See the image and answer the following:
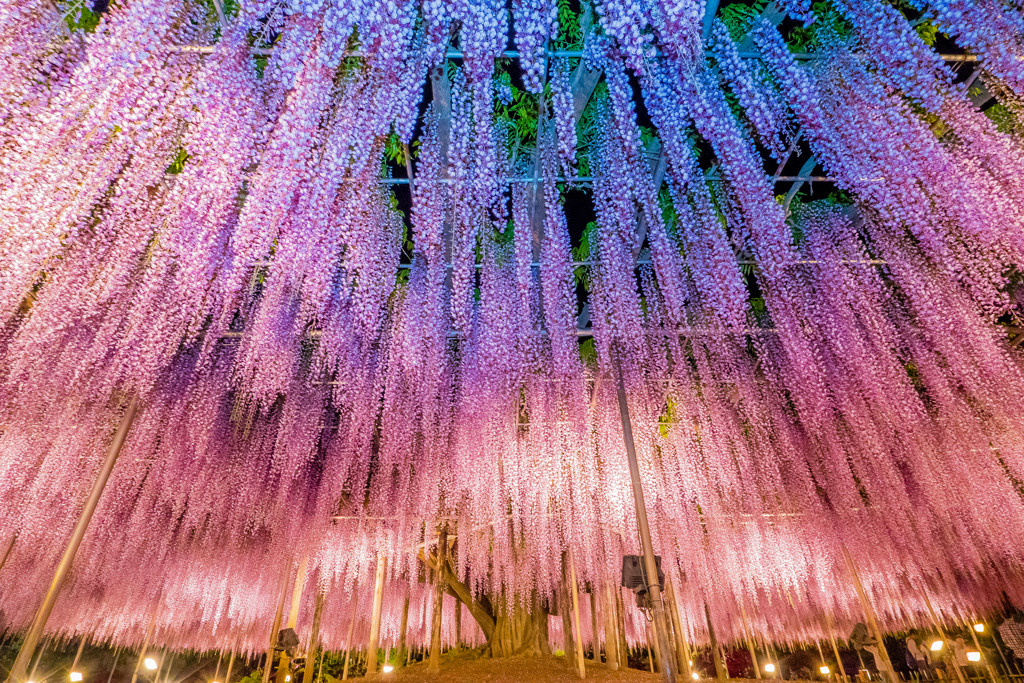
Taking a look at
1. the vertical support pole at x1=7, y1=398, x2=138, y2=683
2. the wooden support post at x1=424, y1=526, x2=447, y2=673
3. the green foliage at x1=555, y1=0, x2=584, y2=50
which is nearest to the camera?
the green foliage at x1=555, y1=0, x2=584, y2=50

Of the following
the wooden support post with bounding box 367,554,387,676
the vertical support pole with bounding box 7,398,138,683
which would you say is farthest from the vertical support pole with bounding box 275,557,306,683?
the vertical support pole with bounding box 7,398,138,683

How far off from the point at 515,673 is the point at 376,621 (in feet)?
9.27

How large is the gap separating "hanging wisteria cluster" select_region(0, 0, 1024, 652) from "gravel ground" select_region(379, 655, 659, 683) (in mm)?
1353

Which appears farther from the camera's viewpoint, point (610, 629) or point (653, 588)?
point (610, 629)

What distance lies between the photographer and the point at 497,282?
5.40 m

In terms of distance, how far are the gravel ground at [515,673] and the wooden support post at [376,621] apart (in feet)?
2.35

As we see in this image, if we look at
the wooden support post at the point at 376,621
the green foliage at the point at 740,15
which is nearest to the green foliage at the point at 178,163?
the green foliage at the point at 740,15

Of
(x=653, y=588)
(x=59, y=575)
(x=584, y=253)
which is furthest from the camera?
(x=584, y=253)

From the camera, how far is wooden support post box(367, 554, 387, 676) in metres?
8.16

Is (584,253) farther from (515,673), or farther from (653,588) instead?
(515,673)

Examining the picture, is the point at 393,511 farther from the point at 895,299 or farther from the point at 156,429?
the point at 895,299

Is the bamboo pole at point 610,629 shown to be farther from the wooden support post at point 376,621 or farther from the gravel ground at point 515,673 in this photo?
the wooden support post at point 376,621

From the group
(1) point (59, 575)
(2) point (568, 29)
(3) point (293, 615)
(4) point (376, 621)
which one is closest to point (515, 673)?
(4) point (376, 621)

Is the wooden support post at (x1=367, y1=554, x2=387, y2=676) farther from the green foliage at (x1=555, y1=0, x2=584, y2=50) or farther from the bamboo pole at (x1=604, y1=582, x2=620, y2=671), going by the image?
the green foliage at (x1=555, y1=0, x2=584, y2=50)
